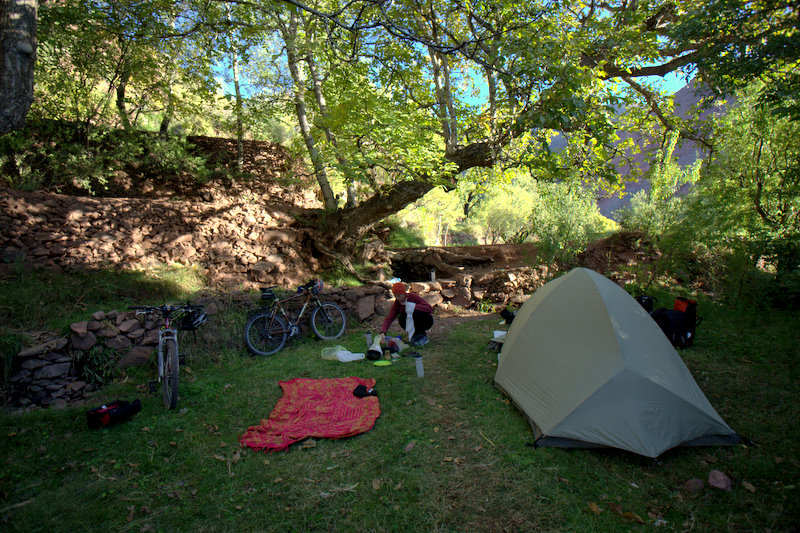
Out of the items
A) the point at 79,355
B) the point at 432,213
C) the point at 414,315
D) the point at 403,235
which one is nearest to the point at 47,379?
the point at 79,355

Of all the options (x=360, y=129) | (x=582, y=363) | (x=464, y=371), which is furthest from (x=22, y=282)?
(x=582, y=363)

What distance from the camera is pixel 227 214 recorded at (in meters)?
8.88

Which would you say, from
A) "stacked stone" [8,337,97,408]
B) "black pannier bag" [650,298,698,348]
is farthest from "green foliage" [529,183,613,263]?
"stacked stone" [8,337,97,408]

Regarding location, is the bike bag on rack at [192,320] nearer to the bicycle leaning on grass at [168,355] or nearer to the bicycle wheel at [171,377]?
the bicycle leaning on grass at [168,355]

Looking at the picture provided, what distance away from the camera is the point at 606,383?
10.4 ft

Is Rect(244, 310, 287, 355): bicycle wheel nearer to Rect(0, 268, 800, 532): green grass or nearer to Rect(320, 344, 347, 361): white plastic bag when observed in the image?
Rect(320, 344, 347, 361): white plastic bag

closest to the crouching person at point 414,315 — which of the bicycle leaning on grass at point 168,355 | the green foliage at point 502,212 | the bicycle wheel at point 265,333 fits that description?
the bicycle wheel at point 265,333

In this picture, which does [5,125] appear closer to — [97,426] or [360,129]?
[97,426]

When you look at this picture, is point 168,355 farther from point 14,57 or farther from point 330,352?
point 14,57

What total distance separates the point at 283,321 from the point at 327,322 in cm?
82

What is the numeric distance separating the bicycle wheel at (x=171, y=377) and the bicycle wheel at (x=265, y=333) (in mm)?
1819

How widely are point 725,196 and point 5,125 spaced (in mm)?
11313

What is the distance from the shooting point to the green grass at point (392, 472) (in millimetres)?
2459

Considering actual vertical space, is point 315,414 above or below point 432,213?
below
